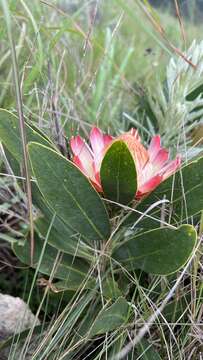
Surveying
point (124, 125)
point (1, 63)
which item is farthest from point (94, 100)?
point (1, 63)

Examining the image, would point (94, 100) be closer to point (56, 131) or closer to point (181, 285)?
point (56, 131)

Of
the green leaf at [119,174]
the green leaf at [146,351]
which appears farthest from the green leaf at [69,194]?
the green leaf at [146,351]

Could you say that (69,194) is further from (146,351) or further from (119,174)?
(146,351)

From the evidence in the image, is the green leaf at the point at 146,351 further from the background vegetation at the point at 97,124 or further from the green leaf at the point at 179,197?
the green leaf at the point at 179,197

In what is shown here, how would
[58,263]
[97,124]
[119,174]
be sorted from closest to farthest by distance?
[119,174], [58,263], [97,124]

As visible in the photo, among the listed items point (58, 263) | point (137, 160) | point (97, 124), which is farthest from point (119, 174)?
point (97, 124)

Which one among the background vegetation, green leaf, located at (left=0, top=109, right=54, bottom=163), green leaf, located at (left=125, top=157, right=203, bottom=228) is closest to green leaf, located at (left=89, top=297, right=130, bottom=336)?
the background vegetation
